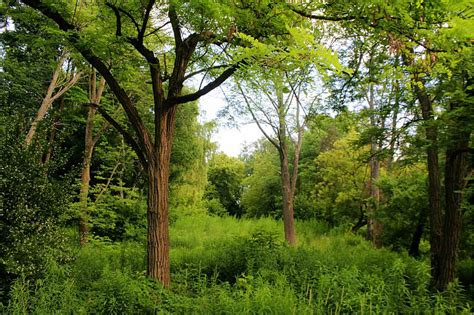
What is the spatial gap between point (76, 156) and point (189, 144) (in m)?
5.43

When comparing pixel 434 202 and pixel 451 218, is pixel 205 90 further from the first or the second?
pixel 434 202

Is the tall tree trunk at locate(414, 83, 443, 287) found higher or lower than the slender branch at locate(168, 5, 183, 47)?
lower

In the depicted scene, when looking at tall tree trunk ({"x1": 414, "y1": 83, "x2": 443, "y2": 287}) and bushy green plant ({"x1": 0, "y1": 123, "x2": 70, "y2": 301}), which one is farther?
tall tree trunk ({"x1": 414, "y1": 83, "x2": 443, "y2": 287})

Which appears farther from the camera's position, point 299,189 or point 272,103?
point 299,189

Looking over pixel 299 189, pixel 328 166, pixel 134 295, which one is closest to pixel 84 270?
pixel 134 295

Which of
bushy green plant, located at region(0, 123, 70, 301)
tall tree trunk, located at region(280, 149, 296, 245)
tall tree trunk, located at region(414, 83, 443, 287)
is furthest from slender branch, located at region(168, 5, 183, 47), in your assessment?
tall tree trunk, located at region(280, 149, 296, 245)

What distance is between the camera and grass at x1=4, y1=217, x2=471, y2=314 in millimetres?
3947

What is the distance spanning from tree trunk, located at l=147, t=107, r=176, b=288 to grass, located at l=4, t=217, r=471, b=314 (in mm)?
308

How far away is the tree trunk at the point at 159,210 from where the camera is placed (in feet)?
18.6

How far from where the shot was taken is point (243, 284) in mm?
5371

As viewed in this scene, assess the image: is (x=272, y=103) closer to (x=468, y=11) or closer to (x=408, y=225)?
(x=408, y=225)

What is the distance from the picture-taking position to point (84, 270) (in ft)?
23.4

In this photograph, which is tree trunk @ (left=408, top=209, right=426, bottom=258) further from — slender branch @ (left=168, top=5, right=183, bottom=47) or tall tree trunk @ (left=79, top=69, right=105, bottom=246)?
tall tree trunk @ (left=79, top=69, right=105, bottom=246)

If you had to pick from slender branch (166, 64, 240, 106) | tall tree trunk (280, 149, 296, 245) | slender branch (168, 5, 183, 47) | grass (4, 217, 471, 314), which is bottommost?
grass (4, 217, 471, 314)
